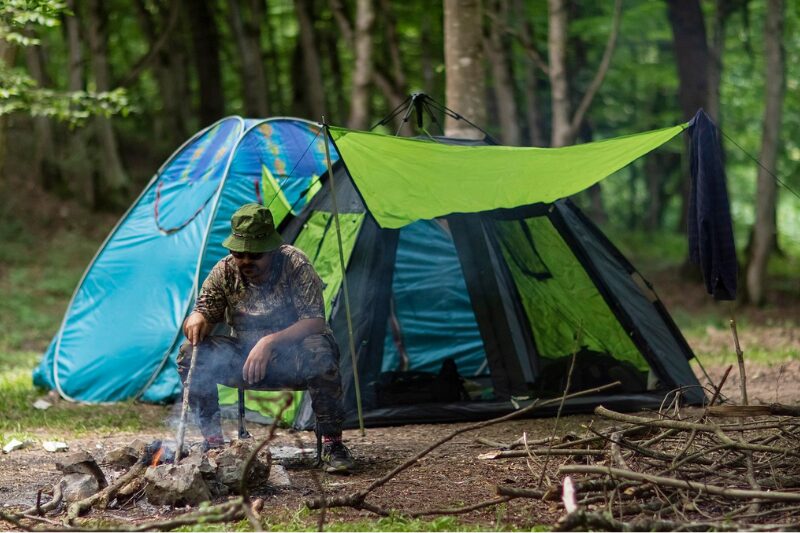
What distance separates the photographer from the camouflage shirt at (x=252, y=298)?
555cm

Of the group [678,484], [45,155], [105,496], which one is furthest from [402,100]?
[45,155]

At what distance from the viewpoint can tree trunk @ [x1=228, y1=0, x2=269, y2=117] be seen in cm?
1761

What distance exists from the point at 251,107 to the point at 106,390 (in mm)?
10186

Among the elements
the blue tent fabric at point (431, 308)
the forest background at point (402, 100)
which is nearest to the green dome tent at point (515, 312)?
the blue tent fabric at point (431, 308)

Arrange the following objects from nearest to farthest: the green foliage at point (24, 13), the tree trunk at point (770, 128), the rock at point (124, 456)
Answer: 1. the rock at point (124, 456)
2. the green foliage at point (24, 13)
3. the tree trunk at point (770, 128)

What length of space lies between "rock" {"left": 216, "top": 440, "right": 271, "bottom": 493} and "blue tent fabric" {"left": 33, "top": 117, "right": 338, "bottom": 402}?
116 inches

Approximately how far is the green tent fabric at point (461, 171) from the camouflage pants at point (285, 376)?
100cm

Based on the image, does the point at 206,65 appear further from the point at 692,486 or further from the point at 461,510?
the point at 692,486

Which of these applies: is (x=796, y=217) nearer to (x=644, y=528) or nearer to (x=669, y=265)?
(x=669, y=265)

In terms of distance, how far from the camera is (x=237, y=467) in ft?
15.6

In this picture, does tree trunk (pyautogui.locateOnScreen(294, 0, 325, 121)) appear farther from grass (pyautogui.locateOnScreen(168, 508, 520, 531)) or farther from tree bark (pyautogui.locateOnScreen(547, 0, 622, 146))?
grass (pyautogui.locateOnScreen(168, 508, 520, 531))

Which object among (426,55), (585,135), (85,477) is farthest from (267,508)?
(585,135)

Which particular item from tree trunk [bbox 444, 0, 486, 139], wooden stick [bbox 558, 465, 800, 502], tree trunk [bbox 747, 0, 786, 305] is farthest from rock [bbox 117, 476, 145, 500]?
tree trunk [bbox 747, 0, 786, 305]

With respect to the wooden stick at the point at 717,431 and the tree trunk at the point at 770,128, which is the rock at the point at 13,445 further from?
the tree trunk at the point at 770,128
